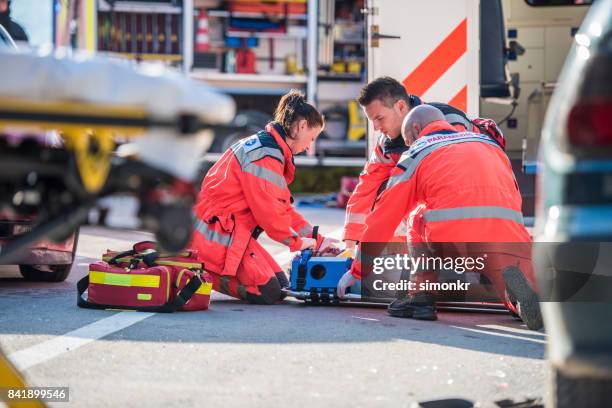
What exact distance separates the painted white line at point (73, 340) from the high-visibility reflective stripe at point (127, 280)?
6.2 inches

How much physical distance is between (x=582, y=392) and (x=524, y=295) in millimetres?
2578

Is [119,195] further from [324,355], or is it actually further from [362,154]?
[362,154]

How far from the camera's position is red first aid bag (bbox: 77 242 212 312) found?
6.12 meters

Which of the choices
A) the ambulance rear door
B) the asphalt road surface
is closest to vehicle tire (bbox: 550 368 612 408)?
the asphalt road surface

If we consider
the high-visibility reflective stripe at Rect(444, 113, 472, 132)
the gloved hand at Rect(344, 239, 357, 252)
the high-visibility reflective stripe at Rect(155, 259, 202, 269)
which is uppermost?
the high-visibility reflective stripe at Rect(444, 113, 472, 132)

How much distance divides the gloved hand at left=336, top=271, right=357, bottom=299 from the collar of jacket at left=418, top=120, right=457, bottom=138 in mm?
893

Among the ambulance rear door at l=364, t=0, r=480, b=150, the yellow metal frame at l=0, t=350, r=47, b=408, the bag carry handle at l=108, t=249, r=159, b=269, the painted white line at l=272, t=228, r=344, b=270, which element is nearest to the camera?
the yellow metal frame at l=0, t=350, r=47, b=408

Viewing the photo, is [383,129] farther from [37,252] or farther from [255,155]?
[37,252]

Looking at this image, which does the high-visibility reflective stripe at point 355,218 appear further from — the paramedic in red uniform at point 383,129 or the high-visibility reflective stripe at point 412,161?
the high-visibility reflective stripe at point 412,161

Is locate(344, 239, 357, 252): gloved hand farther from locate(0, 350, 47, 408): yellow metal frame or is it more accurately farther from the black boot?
locate(0, 350, 47, 408): yellow metal frame

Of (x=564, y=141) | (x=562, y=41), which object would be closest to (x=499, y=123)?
(x=562, y=41)

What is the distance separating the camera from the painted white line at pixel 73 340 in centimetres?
478

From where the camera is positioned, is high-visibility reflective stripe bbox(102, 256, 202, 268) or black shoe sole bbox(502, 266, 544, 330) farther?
high-visibility reflective stripe bbox(102, 256, 202, 268)

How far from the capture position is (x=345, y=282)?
6516mm
